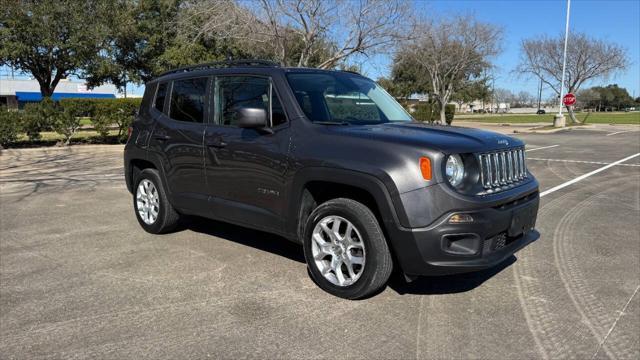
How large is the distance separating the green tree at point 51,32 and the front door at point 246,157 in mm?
20065

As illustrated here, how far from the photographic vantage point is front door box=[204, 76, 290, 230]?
167 inches

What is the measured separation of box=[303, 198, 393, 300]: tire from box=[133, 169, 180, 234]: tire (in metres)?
2.20

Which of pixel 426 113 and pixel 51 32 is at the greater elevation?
pixel 51 32

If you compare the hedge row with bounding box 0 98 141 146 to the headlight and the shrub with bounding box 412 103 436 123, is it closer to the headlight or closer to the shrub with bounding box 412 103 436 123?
the headlight

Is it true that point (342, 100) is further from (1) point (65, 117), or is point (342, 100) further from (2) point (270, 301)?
(1) point (65, 117)

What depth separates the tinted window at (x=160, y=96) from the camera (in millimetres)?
5625

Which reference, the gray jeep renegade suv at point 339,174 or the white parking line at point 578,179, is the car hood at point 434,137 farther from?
the white parking line at point 578,179

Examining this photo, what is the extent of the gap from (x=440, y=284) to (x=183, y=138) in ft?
9.49

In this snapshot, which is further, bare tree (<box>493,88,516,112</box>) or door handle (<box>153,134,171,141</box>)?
bare tree (<box>493,88,516,112</box>)

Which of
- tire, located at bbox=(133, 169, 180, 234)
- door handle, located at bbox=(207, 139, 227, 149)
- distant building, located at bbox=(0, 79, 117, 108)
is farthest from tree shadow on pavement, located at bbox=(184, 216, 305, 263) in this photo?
distant building, located at bbox=(0, 79, 117, 108)

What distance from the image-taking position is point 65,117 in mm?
16422

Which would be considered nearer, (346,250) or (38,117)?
(346,250)

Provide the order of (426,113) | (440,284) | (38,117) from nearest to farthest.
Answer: (440,284), (38,117), (426,113)

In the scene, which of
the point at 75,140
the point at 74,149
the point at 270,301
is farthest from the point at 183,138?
the point at 75,140
